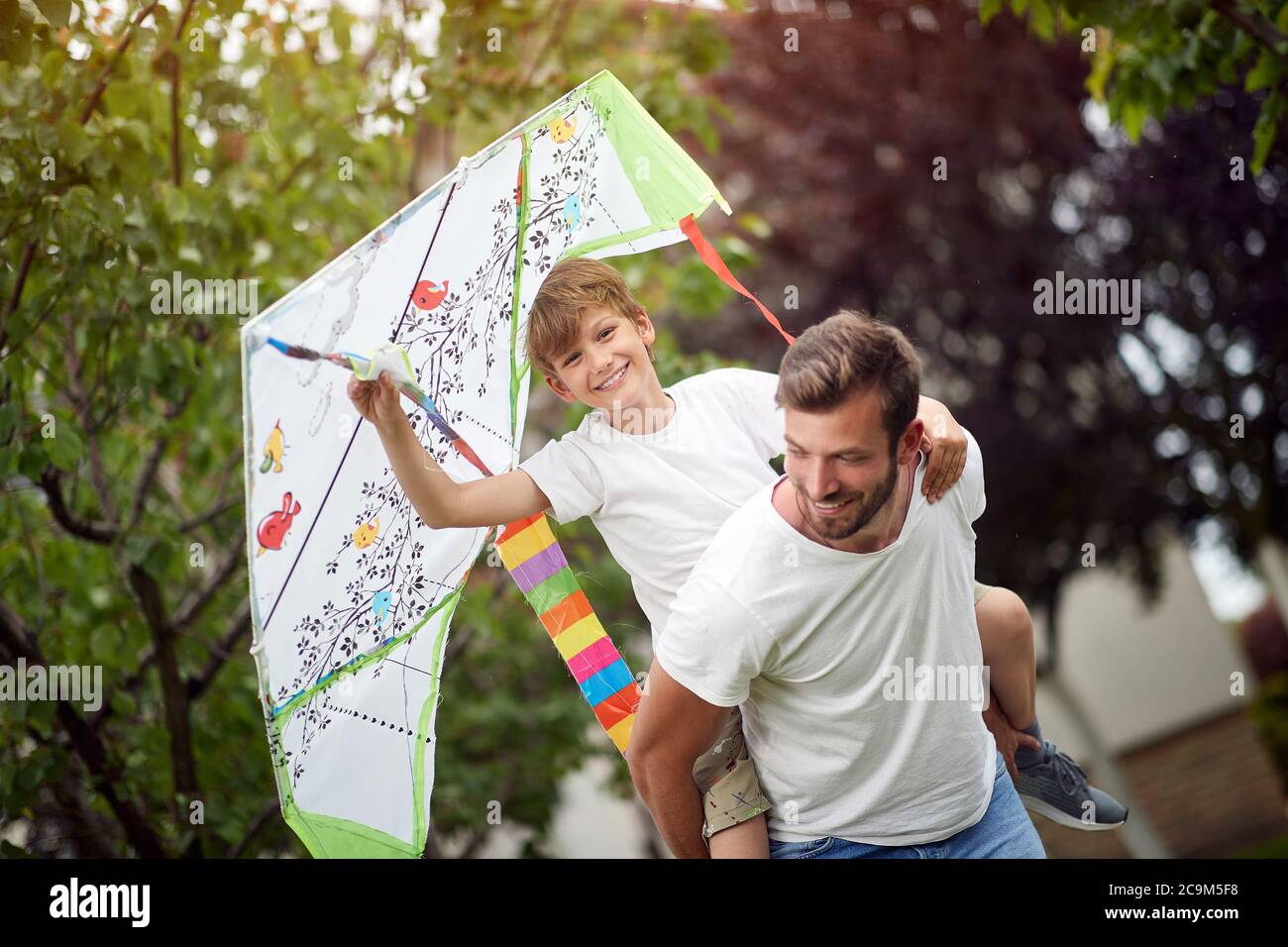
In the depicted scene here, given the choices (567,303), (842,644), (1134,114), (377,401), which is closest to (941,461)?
(842,644)

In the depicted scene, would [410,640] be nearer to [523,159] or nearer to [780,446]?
[780,446]

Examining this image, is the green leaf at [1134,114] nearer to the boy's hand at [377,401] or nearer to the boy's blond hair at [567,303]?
the boy's blond hair at [567,303]

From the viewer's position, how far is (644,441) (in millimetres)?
2328

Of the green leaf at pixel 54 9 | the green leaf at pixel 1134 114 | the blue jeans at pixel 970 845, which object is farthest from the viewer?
the green leaf at pixel 1134 114

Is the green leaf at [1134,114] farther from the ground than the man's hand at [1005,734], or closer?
farther from the ground

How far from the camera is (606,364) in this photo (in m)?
2.33

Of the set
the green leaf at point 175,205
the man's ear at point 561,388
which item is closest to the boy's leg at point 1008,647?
the man's ear at point 561,388

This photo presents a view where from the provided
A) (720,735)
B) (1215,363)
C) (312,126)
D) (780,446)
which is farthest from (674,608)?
(1215,363)

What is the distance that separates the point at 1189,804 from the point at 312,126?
6841 mm

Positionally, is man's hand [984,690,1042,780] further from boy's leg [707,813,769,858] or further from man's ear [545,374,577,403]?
man's ear [545,374,577,403]

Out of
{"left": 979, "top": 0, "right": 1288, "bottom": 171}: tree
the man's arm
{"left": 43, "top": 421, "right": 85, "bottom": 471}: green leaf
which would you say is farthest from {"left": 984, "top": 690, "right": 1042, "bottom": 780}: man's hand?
{"left": 43, "top": 421, "right": 85, "bottom": 471}: green leaf

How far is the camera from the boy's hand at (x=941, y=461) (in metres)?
2.05

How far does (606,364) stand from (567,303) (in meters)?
0.13

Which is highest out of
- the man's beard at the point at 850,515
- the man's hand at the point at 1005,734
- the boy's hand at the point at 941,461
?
the boy's hand at the point at 941,461
